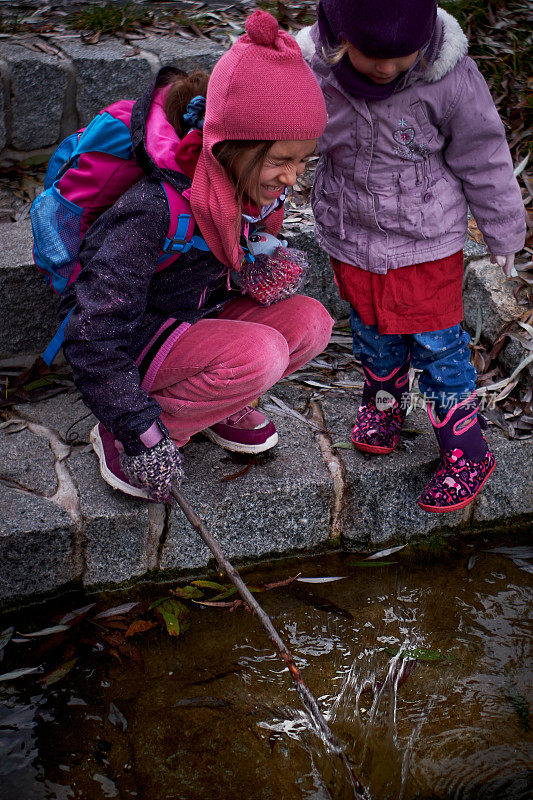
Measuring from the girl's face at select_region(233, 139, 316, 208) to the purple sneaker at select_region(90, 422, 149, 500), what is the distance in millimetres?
935

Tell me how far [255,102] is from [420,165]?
1.95 feet

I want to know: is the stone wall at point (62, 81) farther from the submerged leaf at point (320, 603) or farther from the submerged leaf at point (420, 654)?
the submerged leaf at point (420, 654)

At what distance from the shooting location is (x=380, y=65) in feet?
6.56

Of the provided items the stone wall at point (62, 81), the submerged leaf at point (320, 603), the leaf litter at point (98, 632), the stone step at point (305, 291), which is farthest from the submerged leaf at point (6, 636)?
the stone wall at point (62, 81)

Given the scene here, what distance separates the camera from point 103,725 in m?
2.11

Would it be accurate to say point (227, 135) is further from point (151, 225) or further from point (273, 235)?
point (273, 235)

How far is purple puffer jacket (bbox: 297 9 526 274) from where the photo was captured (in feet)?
6.93

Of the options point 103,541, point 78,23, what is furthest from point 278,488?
point 78,23

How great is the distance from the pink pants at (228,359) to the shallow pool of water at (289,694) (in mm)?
604

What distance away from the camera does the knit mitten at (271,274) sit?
97.5 inches

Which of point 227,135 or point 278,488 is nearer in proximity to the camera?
point 227,135

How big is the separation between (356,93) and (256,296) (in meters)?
0.70

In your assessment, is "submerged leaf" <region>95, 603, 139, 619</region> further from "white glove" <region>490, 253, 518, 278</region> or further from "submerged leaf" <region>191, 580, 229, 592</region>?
"white glove" <region>490, 253, 518, 278</region>

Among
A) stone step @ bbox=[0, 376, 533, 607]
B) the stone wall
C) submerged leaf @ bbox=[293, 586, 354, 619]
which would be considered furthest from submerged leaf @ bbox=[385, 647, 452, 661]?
the stone wall
